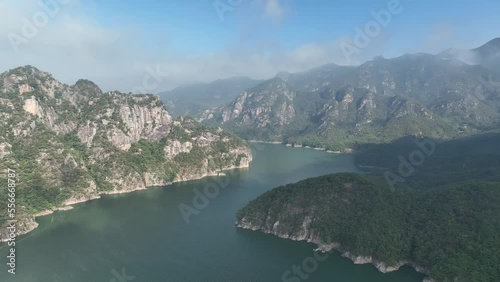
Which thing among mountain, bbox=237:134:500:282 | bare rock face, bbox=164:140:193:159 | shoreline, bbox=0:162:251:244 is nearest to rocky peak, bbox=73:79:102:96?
bare rock face, bbox=164:140:193:159

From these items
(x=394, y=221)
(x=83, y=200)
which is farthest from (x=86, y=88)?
(x=394, y=221)

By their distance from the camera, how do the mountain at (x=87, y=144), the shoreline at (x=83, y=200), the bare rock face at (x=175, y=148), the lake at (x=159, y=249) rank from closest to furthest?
the lake at (x=159, y=249)
the shoreline at (x=83, y=200)
the mountain at (x=87, y=144)
the bare rock face at (x=175, y=148)

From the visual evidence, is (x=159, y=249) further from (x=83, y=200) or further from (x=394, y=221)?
(x=394, y=221)

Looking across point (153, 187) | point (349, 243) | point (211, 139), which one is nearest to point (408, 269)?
point (349, 243)

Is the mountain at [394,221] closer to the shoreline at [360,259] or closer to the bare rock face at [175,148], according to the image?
the shoreline at [360,259]

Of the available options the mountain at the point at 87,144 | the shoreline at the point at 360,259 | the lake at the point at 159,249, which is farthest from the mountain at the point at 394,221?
the mountain at the point at 87,144

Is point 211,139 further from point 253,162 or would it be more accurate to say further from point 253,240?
point 253,240
